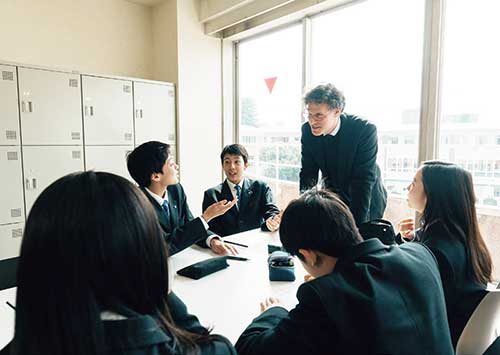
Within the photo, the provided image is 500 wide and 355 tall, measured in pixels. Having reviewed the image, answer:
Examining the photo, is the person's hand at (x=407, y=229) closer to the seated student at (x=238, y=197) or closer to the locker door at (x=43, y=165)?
the seated student at (x=238, y=197)

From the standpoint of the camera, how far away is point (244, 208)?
8.57 feet

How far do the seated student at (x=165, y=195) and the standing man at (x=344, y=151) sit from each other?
673mm

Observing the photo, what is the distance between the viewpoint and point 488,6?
7.41 ft

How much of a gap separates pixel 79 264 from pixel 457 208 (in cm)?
127

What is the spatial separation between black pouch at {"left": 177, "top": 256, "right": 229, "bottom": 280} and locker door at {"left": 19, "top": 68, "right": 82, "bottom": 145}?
215cm

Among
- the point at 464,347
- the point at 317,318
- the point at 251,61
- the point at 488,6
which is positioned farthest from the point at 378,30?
the point at 317,318

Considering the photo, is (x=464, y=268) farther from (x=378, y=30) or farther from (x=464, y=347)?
(x=378, y=30)

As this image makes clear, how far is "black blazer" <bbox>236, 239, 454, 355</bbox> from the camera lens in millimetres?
774

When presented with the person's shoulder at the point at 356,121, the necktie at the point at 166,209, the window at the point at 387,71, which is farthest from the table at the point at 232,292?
the window at the point at 387,71

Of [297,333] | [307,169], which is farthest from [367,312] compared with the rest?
[307,169]

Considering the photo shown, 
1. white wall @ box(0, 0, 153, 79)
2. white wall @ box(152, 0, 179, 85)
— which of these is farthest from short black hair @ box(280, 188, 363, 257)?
white wall @ box(0, 0, 153, 79)

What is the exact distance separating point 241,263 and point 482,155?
1.76m

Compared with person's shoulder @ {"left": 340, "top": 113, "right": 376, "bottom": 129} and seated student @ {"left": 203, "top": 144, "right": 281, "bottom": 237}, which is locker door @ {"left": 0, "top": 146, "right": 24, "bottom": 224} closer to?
seated student @ {"left": 203, "top": 144, "right": 281, "bottom": 237}

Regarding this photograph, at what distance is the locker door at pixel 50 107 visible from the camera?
9.46 feet
